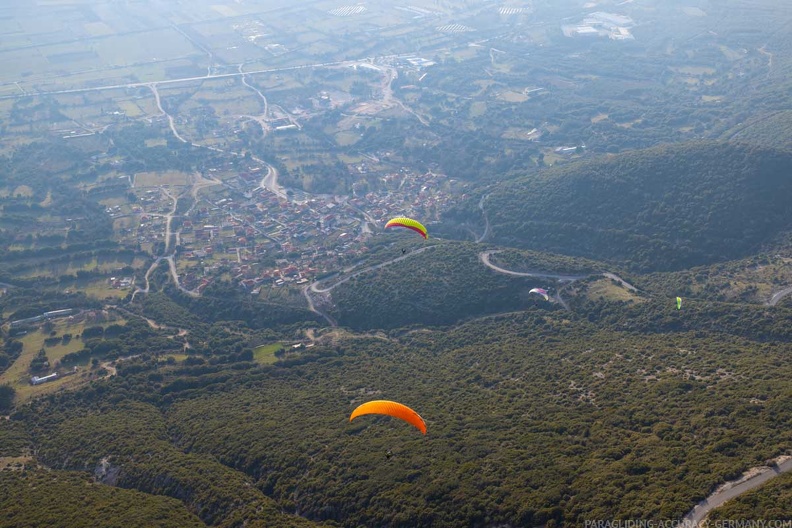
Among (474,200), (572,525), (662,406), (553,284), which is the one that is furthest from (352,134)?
(572,525)

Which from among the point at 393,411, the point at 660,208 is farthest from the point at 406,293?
the point at 393,411

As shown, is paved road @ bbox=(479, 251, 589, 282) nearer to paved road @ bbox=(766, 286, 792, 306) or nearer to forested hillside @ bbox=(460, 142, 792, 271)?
forested hillside @ bbox=(460, 142, 792, 271)

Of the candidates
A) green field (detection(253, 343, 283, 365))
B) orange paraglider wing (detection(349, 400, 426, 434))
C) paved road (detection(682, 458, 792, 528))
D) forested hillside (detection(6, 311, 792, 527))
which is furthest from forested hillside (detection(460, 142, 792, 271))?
orange paraglider wing (detection(349, 400, 426, 434))

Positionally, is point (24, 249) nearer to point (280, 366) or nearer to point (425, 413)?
point (280, 366)

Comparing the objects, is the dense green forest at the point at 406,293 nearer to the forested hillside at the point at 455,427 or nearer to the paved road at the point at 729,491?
the forested hillside at the point at 455,427

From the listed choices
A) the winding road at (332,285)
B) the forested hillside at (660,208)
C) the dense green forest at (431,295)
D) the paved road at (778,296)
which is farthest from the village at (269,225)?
the paved road at (778,296)

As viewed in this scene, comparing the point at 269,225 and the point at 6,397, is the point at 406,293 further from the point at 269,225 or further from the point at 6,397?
the point at 6,397
